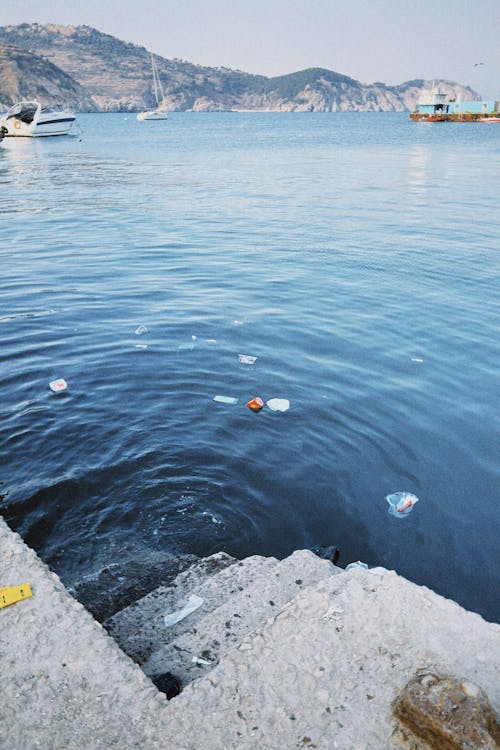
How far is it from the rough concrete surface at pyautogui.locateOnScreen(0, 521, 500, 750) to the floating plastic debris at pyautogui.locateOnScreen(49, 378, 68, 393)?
4217mm

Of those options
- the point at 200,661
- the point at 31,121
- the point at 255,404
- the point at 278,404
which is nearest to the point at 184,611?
the point at 200,661

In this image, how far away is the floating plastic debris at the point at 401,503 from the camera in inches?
204

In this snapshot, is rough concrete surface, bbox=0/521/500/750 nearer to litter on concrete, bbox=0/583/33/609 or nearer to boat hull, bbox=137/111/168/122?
litter on concrete, bbox=0/583/33/609

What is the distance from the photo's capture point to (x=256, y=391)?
7.17 m

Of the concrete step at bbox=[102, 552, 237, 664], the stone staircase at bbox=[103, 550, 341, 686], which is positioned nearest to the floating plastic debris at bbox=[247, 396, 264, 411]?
the concrete step at bbox=[102, 552, 237, 664]

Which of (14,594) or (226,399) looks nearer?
(14,594)

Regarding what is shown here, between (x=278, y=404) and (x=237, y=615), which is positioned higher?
(x=237, y=615)

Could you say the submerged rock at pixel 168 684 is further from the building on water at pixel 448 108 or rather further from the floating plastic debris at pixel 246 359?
the building on water at pixel 448 108

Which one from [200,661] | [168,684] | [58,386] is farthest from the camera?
[58,386]

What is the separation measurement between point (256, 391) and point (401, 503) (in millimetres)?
2562

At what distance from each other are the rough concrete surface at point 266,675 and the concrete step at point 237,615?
11.5 inches

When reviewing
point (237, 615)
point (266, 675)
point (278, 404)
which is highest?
point (266, 675)

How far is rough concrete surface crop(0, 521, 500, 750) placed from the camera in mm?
2406

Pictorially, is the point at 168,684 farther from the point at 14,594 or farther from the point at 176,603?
the point at 14,594
